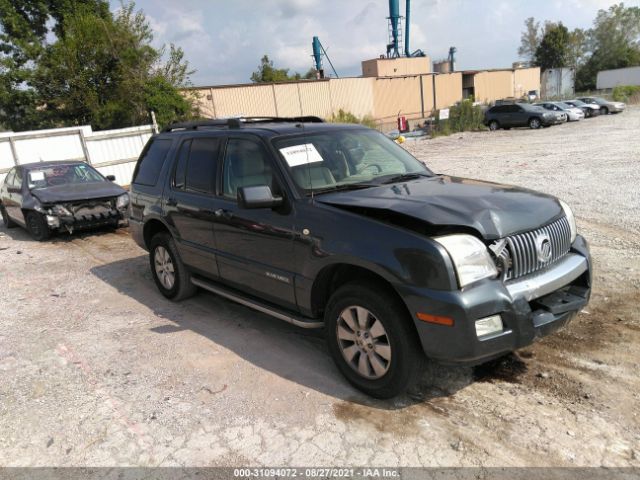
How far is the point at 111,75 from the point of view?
75.0 ft

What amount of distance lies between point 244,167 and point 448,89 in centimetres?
5058

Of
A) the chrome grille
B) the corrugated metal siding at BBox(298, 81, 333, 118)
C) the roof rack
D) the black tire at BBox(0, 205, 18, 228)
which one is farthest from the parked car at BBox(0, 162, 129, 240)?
the corrugated metal siding at BBox(298, 81, 333, 118)

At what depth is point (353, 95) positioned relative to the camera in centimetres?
4031

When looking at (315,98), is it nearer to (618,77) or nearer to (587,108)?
(587,108)

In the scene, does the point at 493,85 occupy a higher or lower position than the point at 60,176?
higher

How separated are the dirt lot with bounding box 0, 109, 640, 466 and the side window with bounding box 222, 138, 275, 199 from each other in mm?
1435

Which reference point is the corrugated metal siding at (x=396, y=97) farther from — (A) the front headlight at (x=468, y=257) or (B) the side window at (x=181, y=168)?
(A) the front headlight at (x=468, y=257)

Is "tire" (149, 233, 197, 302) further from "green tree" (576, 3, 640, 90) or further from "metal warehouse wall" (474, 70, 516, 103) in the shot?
"green tree" (576, 3, 640, 90)

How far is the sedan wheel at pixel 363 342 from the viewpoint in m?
3.29

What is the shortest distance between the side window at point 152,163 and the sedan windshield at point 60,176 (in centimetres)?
504

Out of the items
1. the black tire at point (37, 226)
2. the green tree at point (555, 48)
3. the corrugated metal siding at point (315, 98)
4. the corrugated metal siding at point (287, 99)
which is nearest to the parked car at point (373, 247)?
the black tire at point (37, 226)

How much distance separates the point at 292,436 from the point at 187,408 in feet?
2.89

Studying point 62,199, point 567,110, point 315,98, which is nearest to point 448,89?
point 567,110

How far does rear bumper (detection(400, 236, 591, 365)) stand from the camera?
2.92 meters
